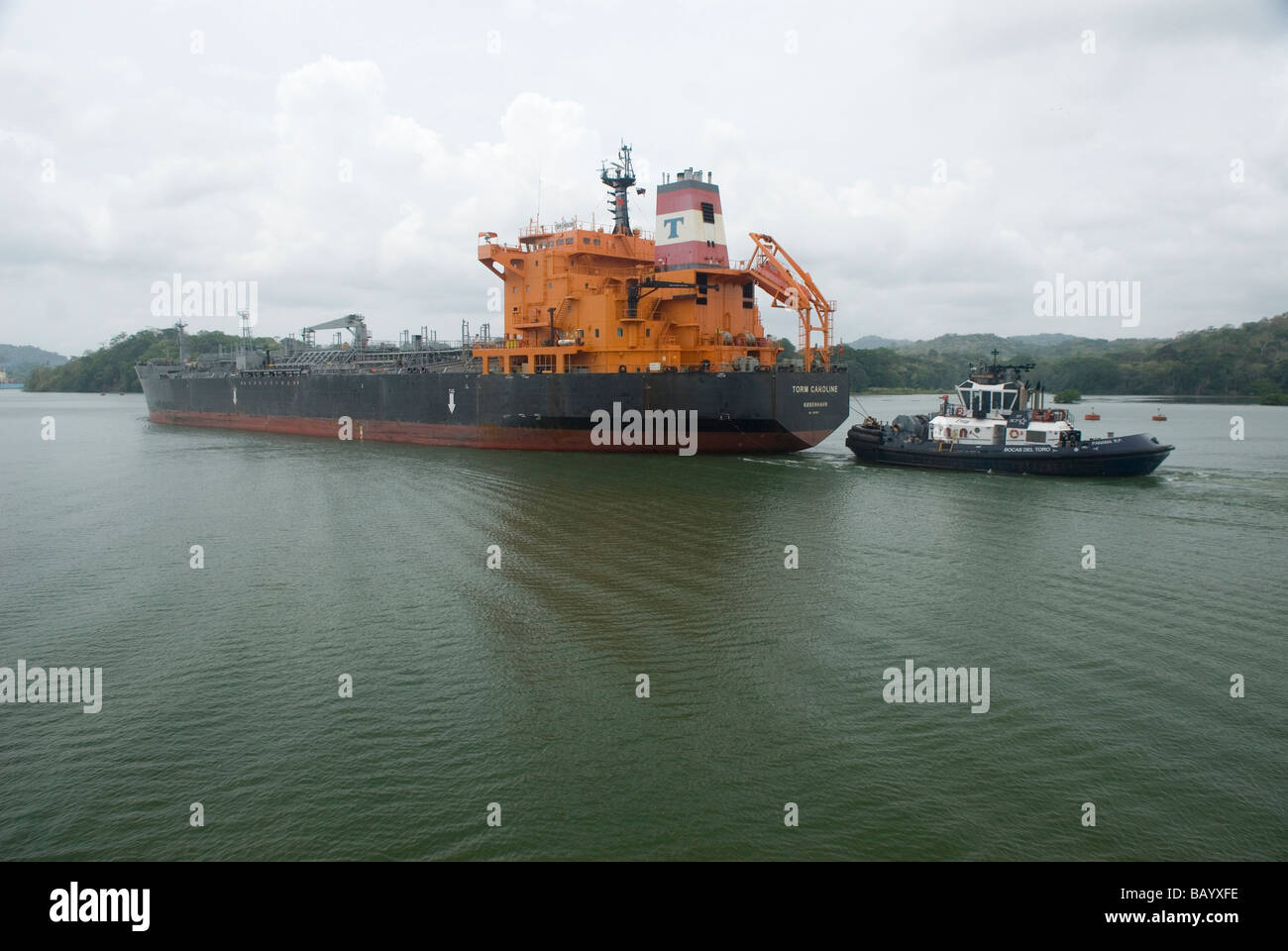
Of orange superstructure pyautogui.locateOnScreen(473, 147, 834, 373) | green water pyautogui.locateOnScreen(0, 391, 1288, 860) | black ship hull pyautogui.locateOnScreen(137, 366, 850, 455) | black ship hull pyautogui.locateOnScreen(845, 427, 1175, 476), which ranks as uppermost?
orange superstructure pyautogui.locateOnScreen(473, 147, 834, 373)

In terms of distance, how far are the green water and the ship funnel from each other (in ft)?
47.3

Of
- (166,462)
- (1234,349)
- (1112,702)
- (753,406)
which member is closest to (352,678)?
(1112,702)

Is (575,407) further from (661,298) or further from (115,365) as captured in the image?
(115,365)

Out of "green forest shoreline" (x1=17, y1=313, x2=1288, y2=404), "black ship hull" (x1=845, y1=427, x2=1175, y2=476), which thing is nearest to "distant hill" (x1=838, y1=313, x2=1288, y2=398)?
"green forest shoreline" (x1=17, y1=313, x2=1288, y2=404)

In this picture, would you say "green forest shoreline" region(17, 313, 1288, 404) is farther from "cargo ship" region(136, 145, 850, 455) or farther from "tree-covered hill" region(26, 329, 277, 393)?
"cargo ship" region(136, 145, 850, 455)

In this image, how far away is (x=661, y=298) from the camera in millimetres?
32281

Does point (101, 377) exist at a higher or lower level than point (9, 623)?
higher

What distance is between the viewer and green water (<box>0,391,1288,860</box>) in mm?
7434

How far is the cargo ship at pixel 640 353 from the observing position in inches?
1224

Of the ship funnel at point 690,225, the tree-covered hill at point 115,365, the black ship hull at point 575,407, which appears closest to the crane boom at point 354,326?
the black ship hull at point 575,407

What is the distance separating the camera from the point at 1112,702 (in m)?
9.73

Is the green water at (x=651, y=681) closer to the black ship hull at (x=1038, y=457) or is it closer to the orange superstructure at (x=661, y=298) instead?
the black ship hull at (x=1038, y=457)

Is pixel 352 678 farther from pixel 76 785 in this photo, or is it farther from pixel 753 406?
pixel 753 406
